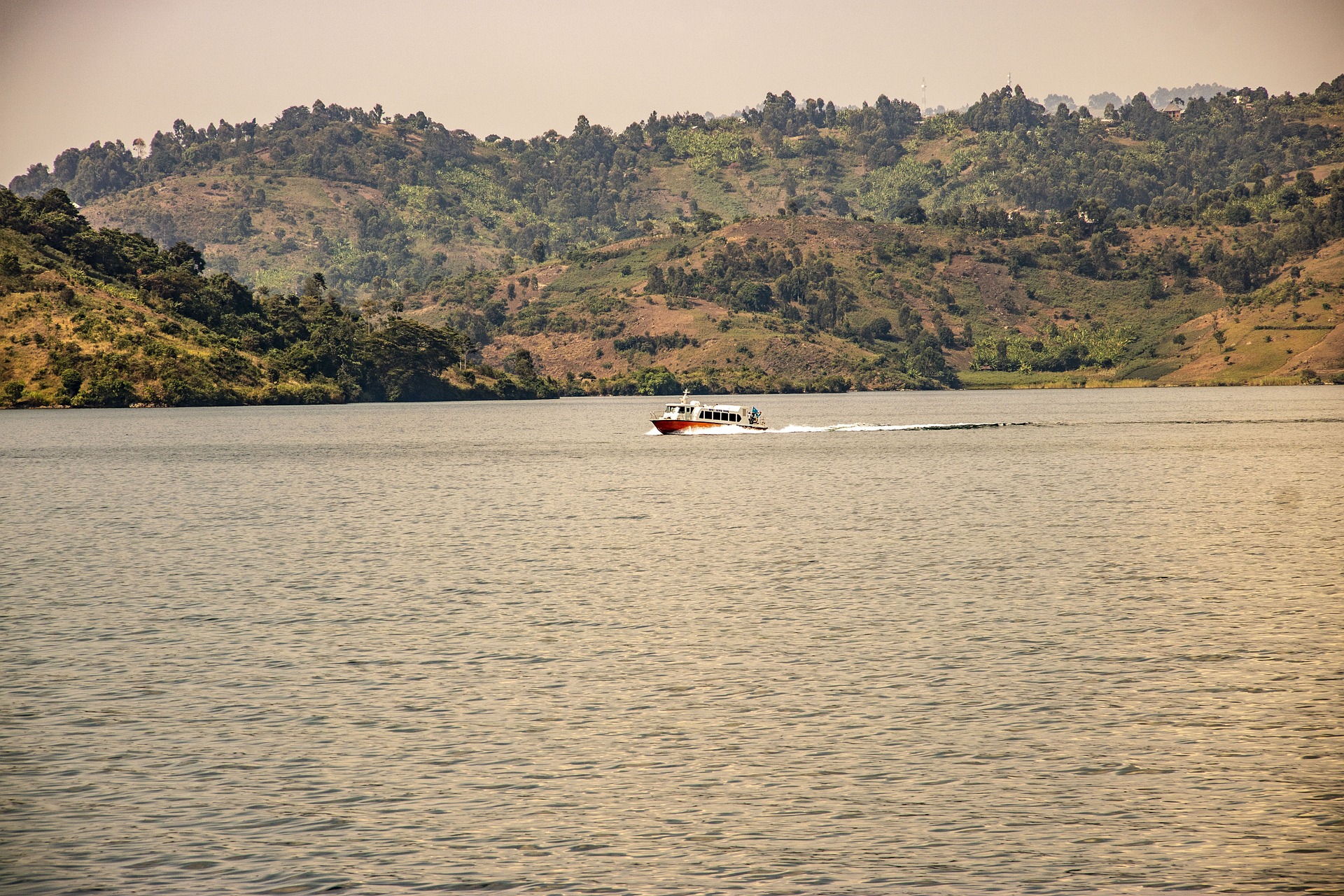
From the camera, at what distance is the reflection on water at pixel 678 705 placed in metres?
20.8

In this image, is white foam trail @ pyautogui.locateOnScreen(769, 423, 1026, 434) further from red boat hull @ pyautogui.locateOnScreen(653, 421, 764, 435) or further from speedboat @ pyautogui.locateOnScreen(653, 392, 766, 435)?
red boat hull @ pyautogui.locateOnScreen(653, 421, 764, 435)

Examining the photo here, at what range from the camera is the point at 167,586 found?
52.1 metres

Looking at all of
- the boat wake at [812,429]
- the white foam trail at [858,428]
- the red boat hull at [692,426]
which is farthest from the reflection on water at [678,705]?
the white foam trail at [858,428]

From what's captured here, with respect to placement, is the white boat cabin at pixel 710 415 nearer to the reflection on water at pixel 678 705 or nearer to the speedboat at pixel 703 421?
the speedboat at pixel 703 421

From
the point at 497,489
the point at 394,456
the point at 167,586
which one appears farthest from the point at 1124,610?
the point at 394,456

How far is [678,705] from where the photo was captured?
31.1 meters

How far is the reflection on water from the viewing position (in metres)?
20.8

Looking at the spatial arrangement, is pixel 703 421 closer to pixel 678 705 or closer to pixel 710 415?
pixel 710 415

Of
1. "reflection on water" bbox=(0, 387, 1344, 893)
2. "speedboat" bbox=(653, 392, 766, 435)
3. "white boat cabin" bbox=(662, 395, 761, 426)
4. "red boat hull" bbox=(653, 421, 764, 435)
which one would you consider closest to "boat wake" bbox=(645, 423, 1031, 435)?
"red boat hull" bbox=(653, 421, 764, 435)

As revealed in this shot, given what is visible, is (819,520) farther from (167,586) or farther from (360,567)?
(167,586)

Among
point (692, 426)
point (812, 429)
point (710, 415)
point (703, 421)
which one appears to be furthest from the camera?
point (812, 429)

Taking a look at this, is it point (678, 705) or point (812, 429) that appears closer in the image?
point (678, 705)

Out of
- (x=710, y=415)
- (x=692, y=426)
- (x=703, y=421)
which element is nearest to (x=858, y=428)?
(x=710, y=415)

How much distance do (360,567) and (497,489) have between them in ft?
141
